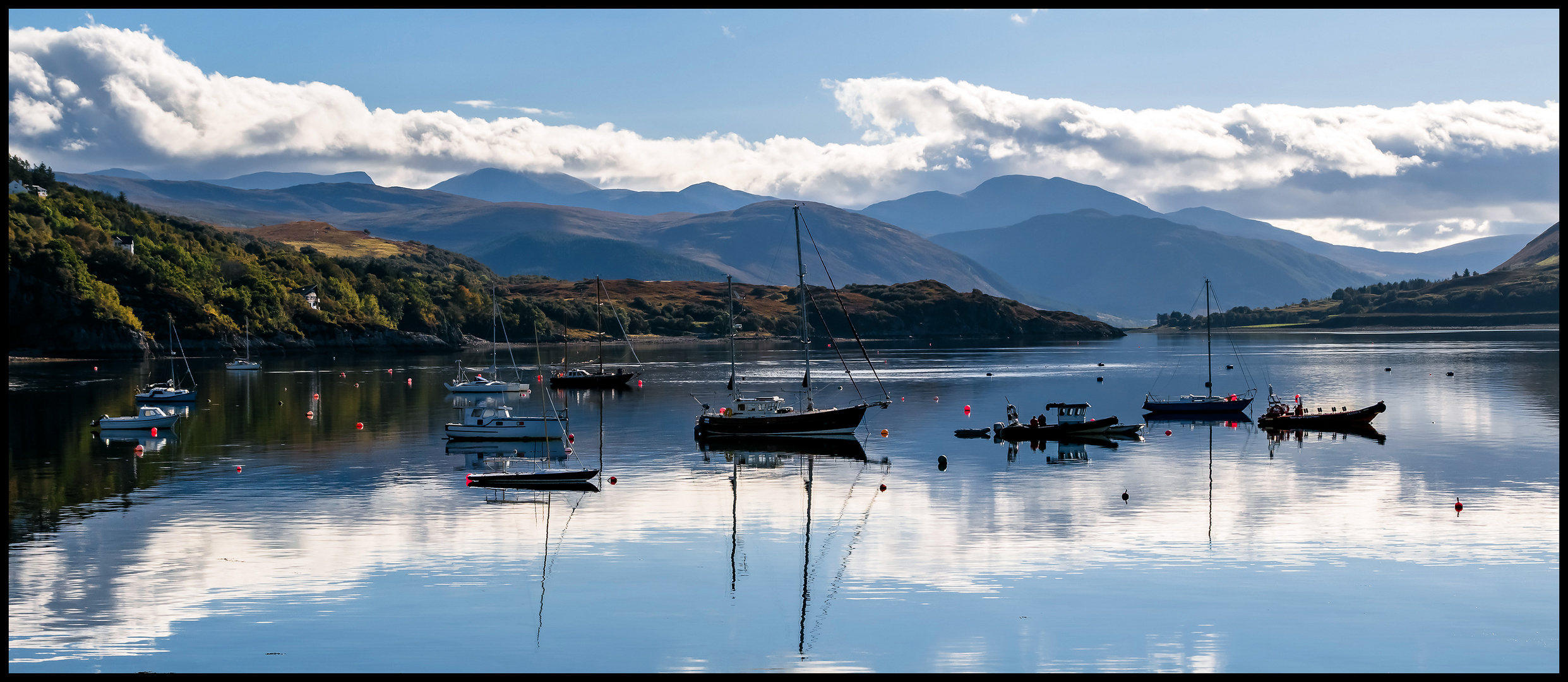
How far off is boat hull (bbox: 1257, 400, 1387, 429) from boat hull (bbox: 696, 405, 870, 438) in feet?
96.0

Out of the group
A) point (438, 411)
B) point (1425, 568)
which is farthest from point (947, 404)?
point (1425, 568)

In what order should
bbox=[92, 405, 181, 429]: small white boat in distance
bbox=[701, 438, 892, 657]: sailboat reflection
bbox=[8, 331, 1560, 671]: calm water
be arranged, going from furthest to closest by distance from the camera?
bbox=[92, 405, 181, 429]: small white boat in distance, bbox=[701, 438, 892, 657]: sailboat reflection, bbox=[8, 331, 1560, 671]: calm water

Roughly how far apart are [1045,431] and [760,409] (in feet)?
59.3

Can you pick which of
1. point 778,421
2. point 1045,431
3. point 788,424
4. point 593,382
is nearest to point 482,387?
point 593,382

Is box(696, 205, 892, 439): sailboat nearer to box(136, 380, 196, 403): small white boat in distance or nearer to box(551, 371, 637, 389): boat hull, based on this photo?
box(551, 371, 637, 389): boat hull

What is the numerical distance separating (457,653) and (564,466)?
3231 centimetres

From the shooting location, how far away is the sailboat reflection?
111 feet

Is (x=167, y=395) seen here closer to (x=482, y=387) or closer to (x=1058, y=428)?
(x=482, y=387)

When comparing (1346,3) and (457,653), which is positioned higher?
(1346,3)

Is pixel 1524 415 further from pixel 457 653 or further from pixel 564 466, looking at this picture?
pixel 457 653

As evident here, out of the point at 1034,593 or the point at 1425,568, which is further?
the point at 1425,568

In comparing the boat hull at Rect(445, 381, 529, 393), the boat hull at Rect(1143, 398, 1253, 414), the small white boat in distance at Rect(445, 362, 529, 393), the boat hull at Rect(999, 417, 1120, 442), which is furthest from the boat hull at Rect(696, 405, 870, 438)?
the small white boat in distance at Rect(445, 362, 529, 393)

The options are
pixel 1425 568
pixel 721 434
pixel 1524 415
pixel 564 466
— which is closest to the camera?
pixel 1425 568

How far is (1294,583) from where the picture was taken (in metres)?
34.9
